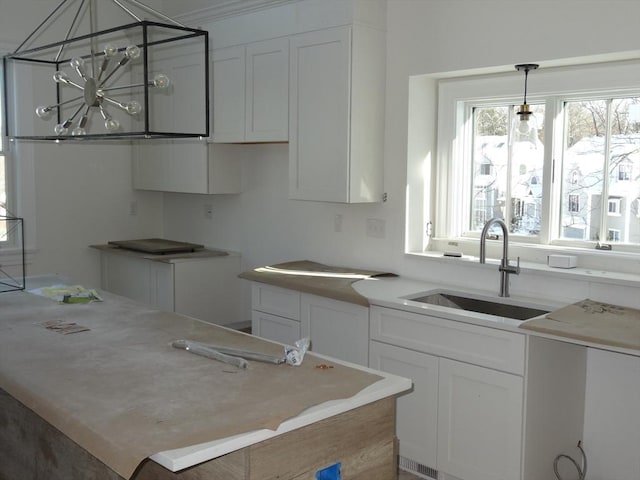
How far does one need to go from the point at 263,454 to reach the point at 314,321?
1.90 m

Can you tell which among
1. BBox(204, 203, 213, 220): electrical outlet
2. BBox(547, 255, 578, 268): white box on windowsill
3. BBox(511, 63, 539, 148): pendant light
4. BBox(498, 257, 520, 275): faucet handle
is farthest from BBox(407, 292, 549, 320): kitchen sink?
BBox(204, 203, 213, 220): electrical outlet

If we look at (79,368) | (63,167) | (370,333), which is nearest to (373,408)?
(79,368)

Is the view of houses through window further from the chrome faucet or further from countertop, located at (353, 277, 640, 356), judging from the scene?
countertop, located at (353, 277, 640, 356)

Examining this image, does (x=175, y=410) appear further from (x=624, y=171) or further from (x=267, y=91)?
(x=267, y=91)

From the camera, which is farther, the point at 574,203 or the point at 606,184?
the point at 574,203

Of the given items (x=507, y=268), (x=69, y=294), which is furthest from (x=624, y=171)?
(x=69, y=294)

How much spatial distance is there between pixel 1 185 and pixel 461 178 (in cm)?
317

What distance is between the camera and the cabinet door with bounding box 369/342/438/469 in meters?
3.17

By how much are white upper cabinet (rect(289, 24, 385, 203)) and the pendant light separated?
736 millimetres

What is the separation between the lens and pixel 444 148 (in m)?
3.96

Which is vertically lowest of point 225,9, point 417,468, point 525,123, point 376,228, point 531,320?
point 417,468

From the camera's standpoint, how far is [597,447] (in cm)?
321

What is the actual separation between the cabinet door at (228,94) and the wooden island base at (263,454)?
2274 millimetres

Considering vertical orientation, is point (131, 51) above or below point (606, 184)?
above
